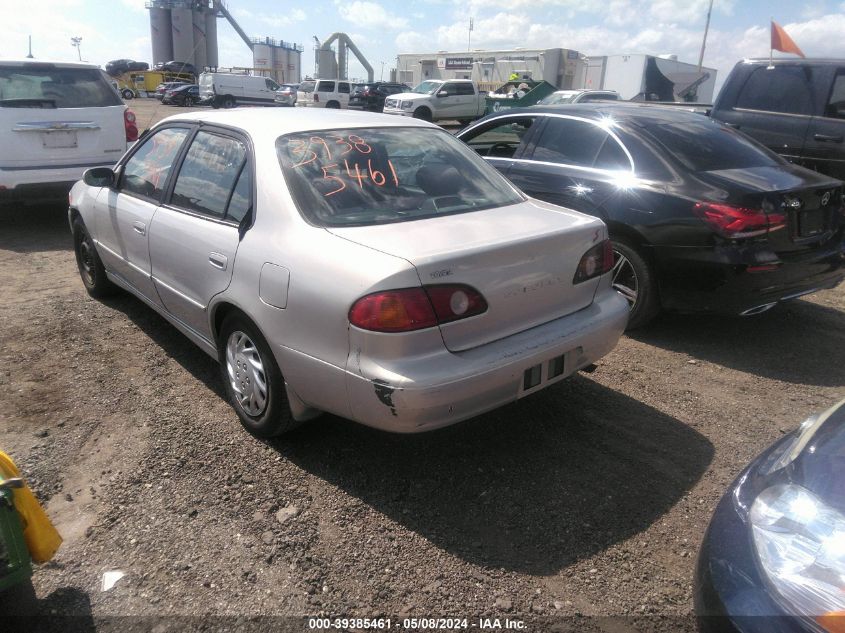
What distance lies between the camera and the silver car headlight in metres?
1.50

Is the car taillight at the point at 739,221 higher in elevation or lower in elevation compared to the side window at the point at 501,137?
lower

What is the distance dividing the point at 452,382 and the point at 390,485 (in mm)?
724

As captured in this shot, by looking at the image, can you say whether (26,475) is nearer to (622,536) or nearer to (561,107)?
(622,536)

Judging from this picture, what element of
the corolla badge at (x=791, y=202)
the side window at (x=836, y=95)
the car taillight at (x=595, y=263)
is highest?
the side window at (x=836, y=95)

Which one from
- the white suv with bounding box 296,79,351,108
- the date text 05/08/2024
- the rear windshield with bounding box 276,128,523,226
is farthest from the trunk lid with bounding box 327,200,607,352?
the white suv with bounding box 296,79,351,108

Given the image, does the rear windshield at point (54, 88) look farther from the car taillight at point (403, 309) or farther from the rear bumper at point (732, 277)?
the rear bumper at point (732, 277)

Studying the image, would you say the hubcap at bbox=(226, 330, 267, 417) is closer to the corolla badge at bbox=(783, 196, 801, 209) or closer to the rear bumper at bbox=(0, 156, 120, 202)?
the corolla badge at bbox=(783, 196, 801, 209)

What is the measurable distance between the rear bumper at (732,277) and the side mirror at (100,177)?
3880 mm

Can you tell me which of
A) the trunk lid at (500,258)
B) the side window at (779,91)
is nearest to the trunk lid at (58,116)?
the trunk lid at (500,258)

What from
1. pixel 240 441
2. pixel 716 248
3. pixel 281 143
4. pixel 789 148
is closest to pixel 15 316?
pixel 240 441

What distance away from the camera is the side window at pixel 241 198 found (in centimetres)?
317

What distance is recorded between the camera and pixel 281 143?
3.22 metres

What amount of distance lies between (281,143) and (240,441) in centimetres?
155

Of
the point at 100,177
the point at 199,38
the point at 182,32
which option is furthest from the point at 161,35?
the point at 100,177
